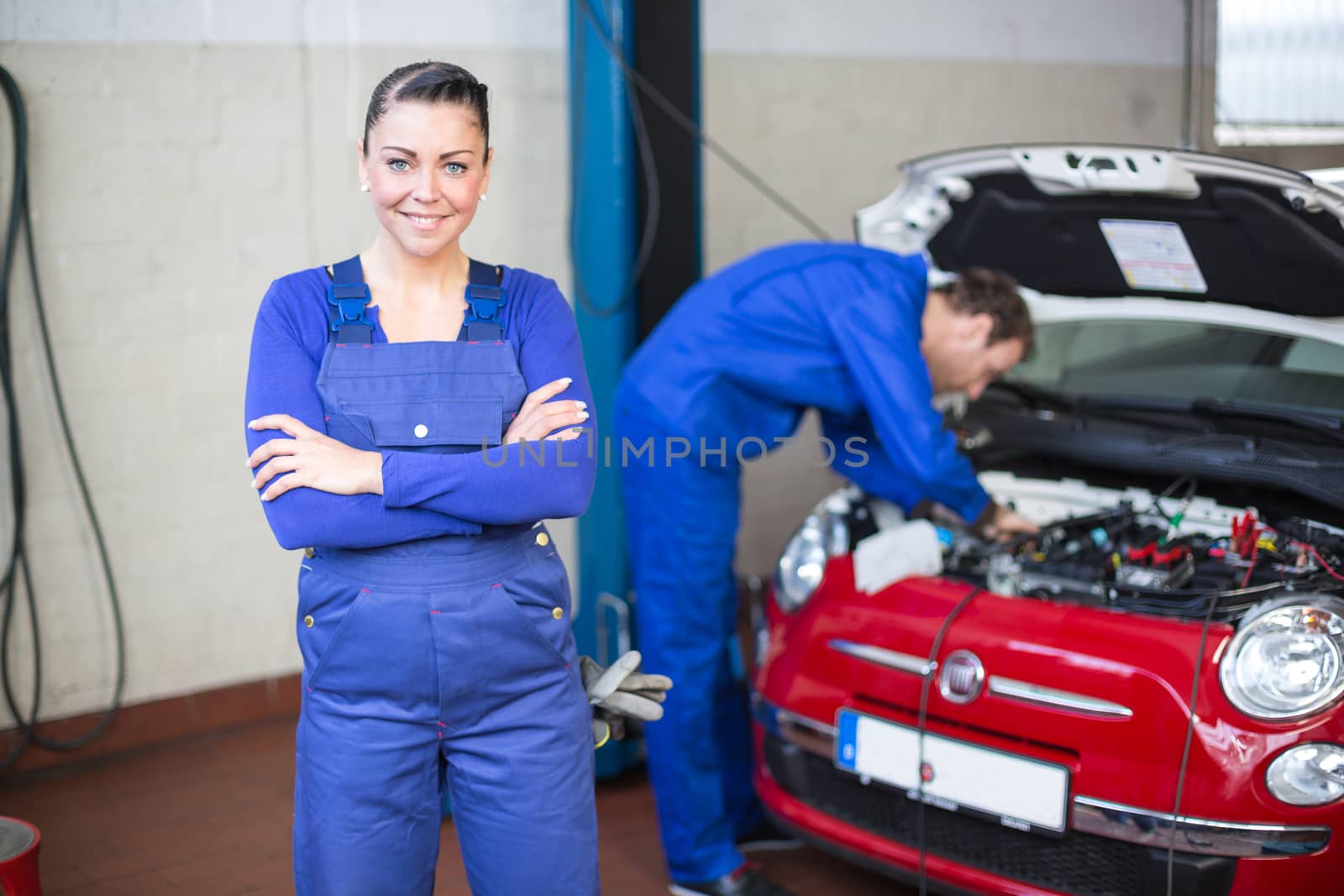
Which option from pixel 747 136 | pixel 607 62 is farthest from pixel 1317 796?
pixel 747 136

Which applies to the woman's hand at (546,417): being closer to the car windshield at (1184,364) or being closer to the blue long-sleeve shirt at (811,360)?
the blue long-sleeve shirt at (811,360)

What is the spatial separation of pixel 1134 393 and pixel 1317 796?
125 cm

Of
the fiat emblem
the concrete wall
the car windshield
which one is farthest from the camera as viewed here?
the concrete wall

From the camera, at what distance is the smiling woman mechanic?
1604 millimetres

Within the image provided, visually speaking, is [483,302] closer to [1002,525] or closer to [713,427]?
[713,427]

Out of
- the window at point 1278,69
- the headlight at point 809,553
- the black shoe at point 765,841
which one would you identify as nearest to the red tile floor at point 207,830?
the black shoe at point 765,841

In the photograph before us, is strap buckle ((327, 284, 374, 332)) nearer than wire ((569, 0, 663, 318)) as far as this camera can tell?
Yes

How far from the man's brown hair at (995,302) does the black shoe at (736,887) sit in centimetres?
133

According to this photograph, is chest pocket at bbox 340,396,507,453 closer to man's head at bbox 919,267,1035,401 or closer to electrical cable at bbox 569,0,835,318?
man's head at bbox 919,267,1035,401

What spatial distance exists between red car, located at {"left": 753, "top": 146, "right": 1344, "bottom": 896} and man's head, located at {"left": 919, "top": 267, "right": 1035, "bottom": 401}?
26cm

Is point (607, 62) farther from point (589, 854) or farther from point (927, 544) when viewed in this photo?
point (589, 854)

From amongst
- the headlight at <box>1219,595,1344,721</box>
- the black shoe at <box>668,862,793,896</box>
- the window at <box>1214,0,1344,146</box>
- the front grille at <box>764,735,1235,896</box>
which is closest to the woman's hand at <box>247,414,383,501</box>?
the front grille at <box>764,735,1235,896</box>

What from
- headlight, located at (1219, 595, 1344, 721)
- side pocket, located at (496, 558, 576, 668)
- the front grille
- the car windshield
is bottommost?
the front grille

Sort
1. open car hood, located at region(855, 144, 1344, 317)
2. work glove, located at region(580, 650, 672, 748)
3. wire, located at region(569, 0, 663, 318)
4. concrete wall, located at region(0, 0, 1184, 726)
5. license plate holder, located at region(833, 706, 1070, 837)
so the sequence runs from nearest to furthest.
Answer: work glove, located at region(580, 650, 672, 748), license plate holder, located at region(833, 706, 1070, 837), open car hood, located at region(855, 144, 1344, 317), concrete wall, located at region(0, 0, 1184, 726), wire, located at region(569, 0, 663, 318)
